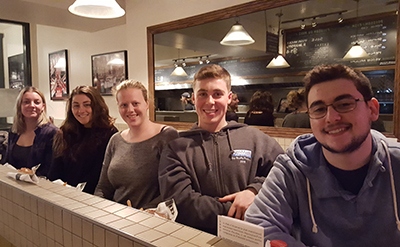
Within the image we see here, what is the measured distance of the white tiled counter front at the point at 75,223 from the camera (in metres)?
0.83

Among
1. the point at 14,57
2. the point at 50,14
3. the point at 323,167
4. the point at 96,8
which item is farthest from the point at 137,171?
the point at 14,57

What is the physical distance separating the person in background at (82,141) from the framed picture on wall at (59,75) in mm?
3998

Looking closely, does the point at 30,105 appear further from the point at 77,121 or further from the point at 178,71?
the point at 178,71

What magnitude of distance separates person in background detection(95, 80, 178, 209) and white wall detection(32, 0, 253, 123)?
1.97 m

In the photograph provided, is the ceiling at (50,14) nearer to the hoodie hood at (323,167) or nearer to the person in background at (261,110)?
the person in background at (261,110)

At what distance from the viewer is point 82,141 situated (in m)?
2.19

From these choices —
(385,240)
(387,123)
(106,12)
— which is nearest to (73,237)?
(385,240)

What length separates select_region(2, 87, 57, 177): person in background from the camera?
240 centimetres

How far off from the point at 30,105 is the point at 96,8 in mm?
997

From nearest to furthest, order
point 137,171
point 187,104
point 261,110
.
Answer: point 137,171, point 261,110, point 187,104

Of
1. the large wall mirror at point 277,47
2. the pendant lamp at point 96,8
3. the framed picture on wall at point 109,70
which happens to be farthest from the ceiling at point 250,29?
the pendant lamp at point 96,8

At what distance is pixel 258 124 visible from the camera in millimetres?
3242

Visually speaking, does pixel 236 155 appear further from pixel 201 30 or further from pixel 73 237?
pixel 201 30

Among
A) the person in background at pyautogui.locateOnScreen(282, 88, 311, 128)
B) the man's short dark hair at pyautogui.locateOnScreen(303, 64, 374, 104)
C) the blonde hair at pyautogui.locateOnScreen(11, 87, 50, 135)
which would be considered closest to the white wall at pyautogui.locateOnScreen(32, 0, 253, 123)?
the person in background at pyautogui.locateOnScreen(282, 88, 311, 128)
